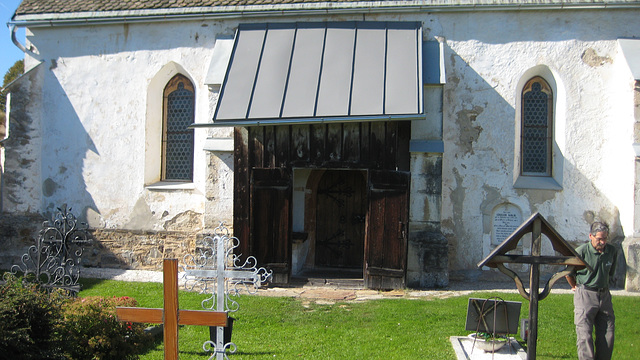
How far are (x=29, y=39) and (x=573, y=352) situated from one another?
12519 mm

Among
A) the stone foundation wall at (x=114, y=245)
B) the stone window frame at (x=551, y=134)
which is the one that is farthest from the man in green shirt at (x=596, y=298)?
the stone foundation wall at (x=114, y=245)

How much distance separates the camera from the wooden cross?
15.6 feet

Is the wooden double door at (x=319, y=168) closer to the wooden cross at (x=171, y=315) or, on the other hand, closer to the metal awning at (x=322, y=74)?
the metal awning at (x=322, y=74)

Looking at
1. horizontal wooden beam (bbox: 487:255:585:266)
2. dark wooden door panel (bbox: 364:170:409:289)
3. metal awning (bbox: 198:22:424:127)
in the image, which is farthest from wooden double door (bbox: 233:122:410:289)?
horizontal wooden beam (bbox: 487:255:585:266)

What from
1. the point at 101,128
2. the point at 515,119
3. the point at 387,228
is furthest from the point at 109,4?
the point at 515,119

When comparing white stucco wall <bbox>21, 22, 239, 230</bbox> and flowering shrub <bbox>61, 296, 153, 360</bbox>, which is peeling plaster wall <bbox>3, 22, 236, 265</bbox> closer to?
white stucco wall <bbox>21, 22, 239, 230</bbox>

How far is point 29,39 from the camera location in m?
12.5

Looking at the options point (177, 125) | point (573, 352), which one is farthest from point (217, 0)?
point (573, 352)

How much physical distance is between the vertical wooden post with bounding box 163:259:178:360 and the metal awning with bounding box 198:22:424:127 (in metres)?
4.96

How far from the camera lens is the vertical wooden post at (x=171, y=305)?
4770mm

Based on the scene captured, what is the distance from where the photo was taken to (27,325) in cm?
474

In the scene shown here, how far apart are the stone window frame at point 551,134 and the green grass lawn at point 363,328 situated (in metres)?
2.50

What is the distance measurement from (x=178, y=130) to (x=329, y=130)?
13.3 ft

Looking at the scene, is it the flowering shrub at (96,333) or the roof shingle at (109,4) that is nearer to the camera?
the flowering shrub at (96,333)
